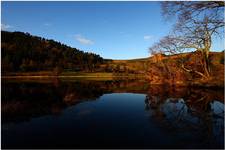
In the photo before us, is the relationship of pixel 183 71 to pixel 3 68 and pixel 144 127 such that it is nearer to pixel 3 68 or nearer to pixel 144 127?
pixel 144 127

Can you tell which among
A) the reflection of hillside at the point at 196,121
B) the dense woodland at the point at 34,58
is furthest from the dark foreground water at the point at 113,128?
the dense woodland at the point at 34,58

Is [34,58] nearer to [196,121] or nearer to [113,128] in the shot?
[113,128]

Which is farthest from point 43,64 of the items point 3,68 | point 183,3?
point 183,3

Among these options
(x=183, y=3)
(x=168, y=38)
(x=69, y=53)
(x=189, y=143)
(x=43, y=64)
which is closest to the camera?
(x=189, y=143)

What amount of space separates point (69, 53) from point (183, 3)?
473ft

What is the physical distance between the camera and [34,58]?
12388 cm

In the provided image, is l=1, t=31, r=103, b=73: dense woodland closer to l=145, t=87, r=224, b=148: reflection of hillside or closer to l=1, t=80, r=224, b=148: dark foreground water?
l=1, t=80, r=224, b=148: dark foreground water

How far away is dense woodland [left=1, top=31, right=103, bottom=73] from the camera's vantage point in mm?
103125

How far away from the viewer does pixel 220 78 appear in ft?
85.8

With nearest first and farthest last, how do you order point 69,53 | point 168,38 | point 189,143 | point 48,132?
point 189,143 → point 48,132 → point 168,38 → point 69,53

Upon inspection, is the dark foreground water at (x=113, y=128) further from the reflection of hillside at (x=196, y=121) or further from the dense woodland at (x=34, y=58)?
the dense woodland at (x=34, y=58)

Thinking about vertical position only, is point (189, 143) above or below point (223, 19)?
below

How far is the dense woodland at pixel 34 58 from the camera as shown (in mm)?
103125

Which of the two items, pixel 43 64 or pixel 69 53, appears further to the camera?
pixel 69 53
